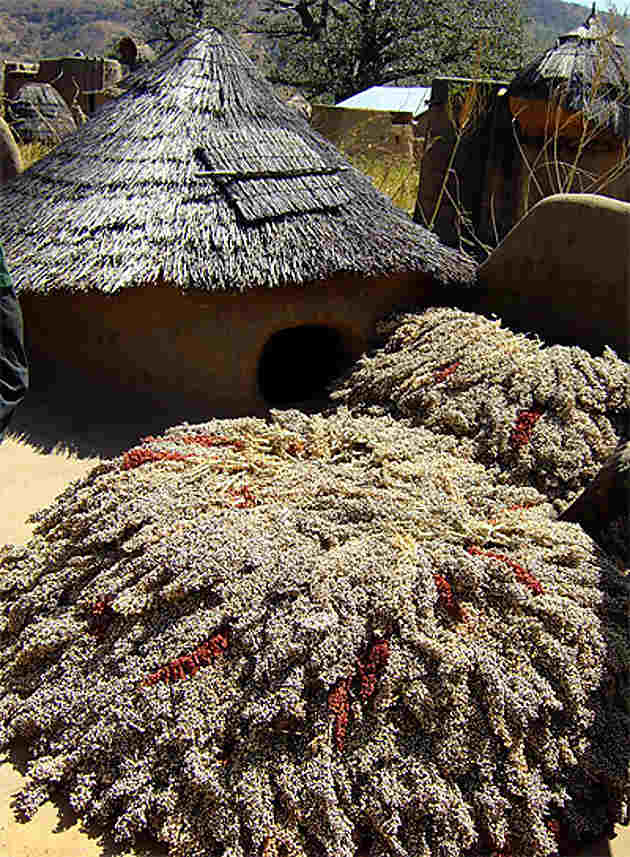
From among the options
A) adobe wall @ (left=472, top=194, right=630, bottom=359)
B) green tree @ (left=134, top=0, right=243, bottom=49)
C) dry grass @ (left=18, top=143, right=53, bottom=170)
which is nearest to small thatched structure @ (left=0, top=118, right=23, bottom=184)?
dry grass @ (left=18, top=143, right=53, bottom=170)

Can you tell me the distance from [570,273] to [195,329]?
243 cm

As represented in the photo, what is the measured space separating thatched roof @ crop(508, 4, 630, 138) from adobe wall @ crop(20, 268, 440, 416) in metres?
2.33

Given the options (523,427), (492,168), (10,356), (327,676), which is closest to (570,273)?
(523,427)

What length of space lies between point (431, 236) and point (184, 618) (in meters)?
4.14

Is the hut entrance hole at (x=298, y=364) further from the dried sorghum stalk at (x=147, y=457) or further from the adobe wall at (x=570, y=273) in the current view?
the dried sorghum stalk at (x=147, y=457)

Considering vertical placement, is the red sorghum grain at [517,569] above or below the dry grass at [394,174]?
below

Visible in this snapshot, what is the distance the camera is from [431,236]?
5.86 metres

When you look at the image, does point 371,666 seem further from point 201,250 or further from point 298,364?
point 298,364

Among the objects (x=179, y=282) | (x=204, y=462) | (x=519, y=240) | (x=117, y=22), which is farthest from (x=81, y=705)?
(x=117, y=22)

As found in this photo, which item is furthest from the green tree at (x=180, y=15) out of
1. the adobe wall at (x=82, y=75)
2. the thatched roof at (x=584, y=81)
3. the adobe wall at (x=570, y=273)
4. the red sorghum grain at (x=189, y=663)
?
the red sorghum grain at (x=189, y=663)

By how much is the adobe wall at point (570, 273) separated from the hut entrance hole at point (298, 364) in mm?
1435

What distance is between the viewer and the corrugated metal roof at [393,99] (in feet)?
37.2

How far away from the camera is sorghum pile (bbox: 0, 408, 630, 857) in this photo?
2289mm

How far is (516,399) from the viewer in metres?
3.97
